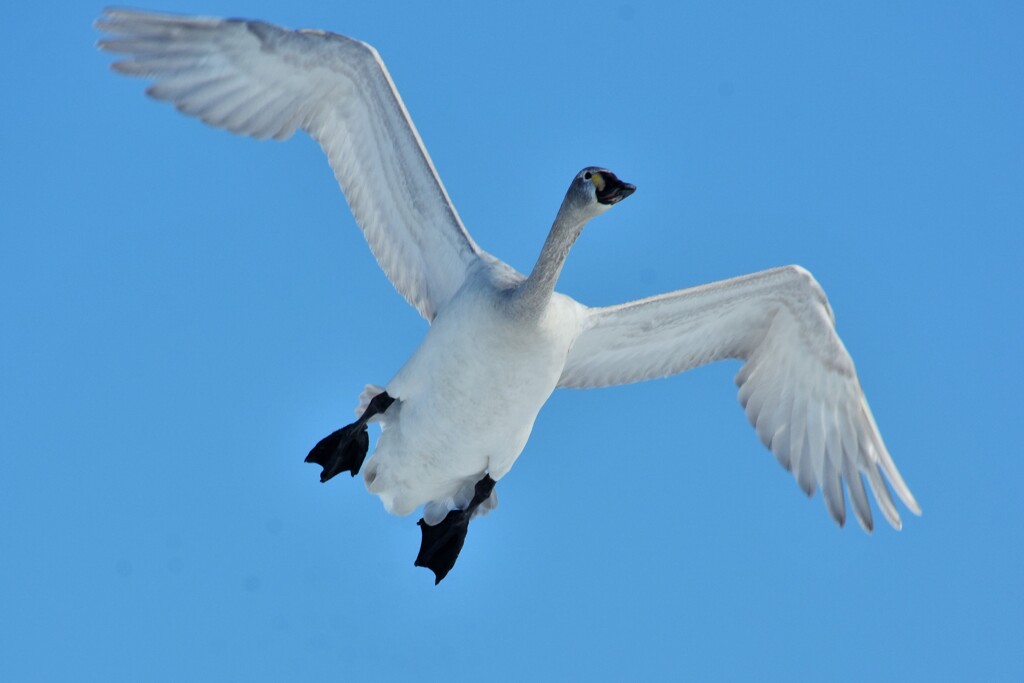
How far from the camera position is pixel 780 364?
1658 cm

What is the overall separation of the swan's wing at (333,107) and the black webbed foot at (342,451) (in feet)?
4.88

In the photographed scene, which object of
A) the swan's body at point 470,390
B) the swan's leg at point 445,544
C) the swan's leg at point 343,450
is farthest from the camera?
the swan's leg at point 445,544

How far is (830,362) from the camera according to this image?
16.4m

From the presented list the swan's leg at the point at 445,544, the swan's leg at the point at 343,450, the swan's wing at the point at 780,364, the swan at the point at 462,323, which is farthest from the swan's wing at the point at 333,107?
the swan's leg at the point at 445,544

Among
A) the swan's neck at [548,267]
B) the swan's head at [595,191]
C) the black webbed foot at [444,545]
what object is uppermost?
the swan's head at [595,191]

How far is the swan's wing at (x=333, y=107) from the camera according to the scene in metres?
14.0

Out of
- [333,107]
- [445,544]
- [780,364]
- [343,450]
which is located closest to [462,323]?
[343,450]

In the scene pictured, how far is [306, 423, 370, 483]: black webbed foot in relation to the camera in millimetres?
15367

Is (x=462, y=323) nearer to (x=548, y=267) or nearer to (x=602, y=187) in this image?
(x=548, y=267)

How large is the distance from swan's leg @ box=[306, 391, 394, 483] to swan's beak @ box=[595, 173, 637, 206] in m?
3.86

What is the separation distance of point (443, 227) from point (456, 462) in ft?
8.08

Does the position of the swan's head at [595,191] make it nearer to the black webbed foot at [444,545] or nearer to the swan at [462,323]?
the swan at [462,323]

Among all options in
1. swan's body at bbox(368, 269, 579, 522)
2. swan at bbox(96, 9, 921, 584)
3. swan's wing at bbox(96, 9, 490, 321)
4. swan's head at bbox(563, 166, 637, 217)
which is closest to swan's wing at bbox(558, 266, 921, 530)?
swan at bbox(96, 9, 921, 584)

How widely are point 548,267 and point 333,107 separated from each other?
3133 millimetres
